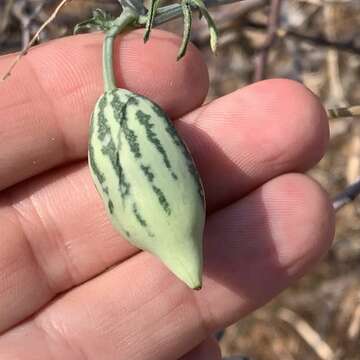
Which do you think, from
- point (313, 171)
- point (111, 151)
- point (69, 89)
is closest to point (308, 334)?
point (313, 171)

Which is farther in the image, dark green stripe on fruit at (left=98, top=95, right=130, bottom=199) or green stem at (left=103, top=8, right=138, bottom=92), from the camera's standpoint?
green stem at (left=103, top=8, right=138, bottom=92)

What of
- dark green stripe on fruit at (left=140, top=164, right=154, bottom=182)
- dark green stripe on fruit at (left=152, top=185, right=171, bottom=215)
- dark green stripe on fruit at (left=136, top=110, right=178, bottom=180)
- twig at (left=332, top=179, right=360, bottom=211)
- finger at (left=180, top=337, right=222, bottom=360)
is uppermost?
dark green stripe on fruit at (left=136, top=110, right=178, bottom=180)

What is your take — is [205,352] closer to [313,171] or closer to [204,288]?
[204,288]

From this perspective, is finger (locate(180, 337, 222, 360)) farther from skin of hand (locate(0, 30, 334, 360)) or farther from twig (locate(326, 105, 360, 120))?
twig (locate(326, 105, 360, 120))

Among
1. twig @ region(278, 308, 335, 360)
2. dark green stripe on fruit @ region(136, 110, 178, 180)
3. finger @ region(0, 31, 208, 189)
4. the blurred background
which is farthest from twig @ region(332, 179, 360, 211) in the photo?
twig @ region(278, 308, 335, 360)

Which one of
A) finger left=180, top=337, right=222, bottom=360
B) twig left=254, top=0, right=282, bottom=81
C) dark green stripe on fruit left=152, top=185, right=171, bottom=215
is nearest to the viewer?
dark green stripe on fruit left=152, top=185, right=171, bottom=215

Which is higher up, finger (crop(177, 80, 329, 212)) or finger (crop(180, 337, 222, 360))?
finger (crop(177, 80, 329, 212))

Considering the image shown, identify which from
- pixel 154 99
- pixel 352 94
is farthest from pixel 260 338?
pixel 154 99

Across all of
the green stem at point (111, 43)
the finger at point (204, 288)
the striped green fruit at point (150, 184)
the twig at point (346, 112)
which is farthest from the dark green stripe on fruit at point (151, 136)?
the twig at point (346, 112)
